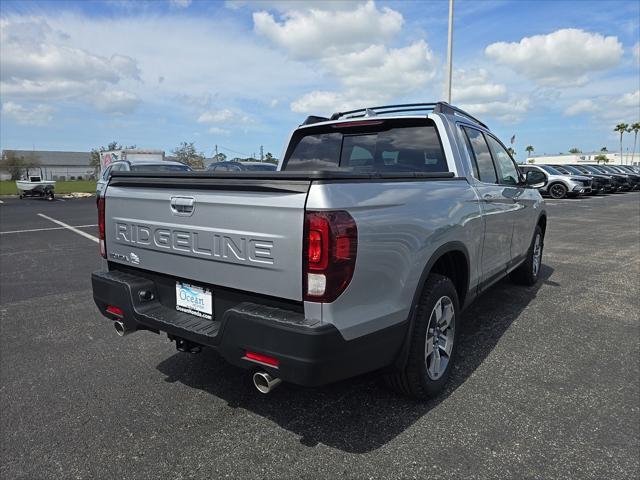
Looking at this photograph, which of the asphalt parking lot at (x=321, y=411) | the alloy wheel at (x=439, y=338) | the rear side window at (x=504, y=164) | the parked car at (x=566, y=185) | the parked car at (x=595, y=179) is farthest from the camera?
the parked car at (x=595, y=179)

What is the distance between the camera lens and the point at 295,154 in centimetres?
427

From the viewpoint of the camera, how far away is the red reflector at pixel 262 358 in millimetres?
2213

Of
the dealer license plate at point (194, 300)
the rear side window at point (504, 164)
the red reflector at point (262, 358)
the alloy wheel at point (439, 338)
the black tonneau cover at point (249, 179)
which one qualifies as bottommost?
the alloy wheel at point (439, 338)

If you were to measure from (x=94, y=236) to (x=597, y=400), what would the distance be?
1006 centimetres

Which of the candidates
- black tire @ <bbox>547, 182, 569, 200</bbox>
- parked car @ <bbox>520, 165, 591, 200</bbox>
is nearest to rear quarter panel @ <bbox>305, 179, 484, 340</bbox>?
parked car @ <bbox>520, 165, 591, 200</bbox>

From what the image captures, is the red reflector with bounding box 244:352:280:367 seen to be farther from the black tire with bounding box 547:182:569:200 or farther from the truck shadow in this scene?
the black tire with bounding box 547:182:569:200

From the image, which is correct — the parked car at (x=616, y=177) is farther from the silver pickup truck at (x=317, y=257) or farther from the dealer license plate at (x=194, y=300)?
the dealer license plate at (x=194, y=300)

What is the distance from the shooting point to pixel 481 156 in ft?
13.4

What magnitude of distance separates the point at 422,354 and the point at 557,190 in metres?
22.7

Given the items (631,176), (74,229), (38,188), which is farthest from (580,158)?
(74,229)

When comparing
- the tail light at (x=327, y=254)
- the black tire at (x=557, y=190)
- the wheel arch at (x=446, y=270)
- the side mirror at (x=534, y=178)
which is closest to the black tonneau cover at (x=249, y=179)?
the tail light at (x=327, y=254)

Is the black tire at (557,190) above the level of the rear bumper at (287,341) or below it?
above

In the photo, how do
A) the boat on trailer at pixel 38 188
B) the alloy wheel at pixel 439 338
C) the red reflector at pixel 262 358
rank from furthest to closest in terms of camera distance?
the boat on trailer at pixel 38 188, the alloy wheel at pixel 439 338, the red reflector at pixel 262 358

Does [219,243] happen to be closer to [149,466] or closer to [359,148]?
[149,466]
